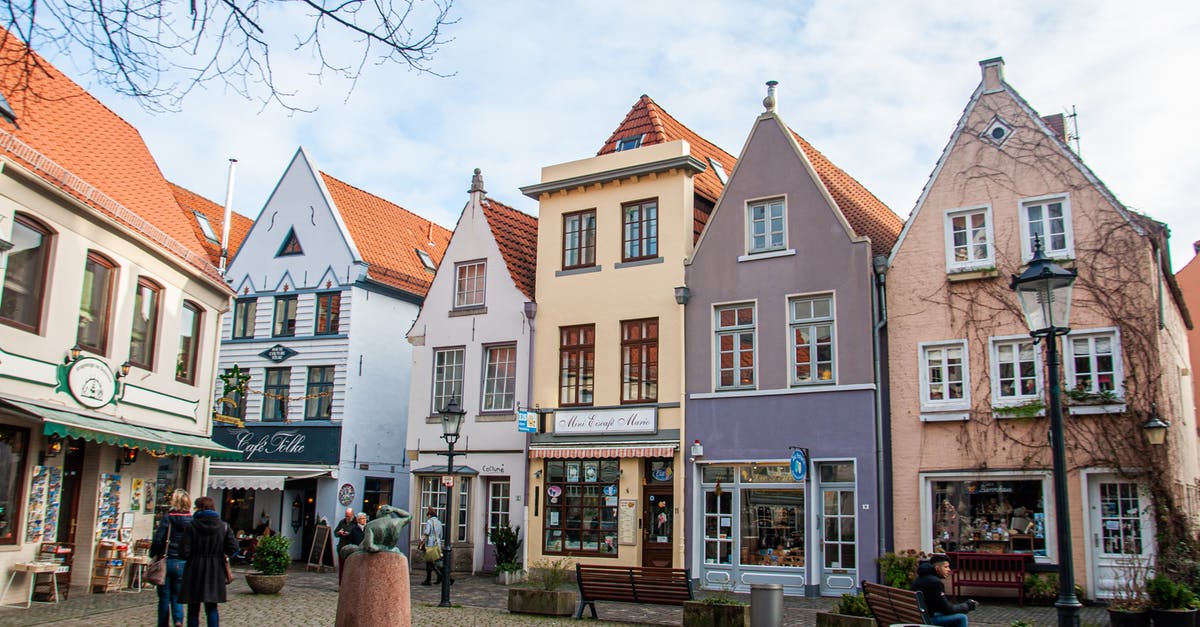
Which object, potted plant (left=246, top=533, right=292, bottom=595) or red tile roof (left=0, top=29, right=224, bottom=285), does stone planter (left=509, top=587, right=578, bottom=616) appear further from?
red tile roof (left=0, top=29, right=224, bottom=285)

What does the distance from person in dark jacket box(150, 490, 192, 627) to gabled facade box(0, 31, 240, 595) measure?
2839mm

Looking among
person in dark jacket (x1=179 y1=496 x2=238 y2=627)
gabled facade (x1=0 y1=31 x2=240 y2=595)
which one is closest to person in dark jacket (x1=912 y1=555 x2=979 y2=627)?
person in dark jacket (x1=179 y1=496 x2=238 y2=627)

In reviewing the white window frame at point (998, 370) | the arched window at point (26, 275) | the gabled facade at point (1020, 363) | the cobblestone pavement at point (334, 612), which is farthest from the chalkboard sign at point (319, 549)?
the white window frame at point (998, 370)

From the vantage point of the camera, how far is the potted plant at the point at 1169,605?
518 inches

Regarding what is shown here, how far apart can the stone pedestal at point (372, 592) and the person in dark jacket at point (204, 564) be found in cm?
215

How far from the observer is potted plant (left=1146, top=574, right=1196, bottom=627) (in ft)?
43.2

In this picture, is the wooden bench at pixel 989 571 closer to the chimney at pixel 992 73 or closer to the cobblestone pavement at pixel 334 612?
the cobblestone pavement at pixel 334 612

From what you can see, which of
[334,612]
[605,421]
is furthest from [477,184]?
[334,612]

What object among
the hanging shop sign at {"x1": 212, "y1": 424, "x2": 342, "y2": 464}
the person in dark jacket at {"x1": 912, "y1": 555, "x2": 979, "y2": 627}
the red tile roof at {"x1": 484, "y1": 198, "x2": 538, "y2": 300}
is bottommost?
the person in dark jacket at {"x1": 912, "y1": 555, "x2": 979, "y2": 627}

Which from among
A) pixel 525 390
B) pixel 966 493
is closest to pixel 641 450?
pixel 525 390

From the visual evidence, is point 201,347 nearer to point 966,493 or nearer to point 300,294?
point 300,294

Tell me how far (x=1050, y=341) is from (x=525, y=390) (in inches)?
660

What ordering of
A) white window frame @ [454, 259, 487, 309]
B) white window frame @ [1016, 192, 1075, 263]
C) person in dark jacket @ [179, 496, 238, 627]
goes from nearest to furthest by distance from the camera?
person in dark jacket @ [179, 496, 238, 627]
white window frame @ [1016, 192, 1075, 263]
white window frame @ [454, 259, 487, 309]

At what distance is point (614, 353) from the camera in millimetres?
24391
